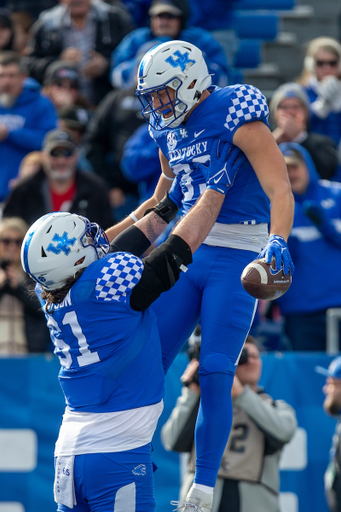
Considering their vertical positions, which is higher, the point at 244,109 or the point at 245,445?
the point at 244,109

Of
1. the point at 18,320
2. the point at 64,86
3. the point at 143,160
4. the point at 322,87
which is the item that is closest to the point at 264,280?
the point at 18,320

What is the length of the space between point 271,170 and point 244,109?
0.33 m

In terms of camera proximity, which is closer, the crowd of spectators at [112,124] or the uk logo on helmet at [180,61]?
the uk logo on helmet at [180,61]

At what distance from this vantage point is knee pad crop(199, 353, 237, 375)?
4.05 m

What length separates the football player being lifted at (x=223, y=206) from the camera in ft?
13.1

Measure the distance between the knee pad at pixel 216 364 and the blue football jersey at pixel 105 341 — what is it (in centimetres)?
26

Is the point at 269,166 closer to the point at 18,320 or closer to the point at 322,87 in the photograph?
the point at 18,320

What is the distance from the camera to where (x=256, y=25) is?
11.6 m

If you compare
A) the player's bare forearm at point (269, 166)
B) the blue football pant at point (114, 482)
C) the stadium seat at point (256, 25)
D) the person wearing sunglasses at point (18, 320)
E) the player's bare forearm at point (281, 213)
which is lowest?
the person wearing sunglasses at point (18, 320)

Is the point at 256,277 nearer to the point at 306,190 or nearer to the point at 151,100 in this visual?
the point at 151,100

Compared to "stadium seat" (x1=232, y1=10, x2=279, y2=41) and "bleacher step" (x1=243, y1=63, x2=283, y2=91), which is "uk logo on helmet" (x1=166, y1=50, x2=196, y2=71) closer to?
"bleacher step" (x1=243, y1=63, x2=283, y2=91)

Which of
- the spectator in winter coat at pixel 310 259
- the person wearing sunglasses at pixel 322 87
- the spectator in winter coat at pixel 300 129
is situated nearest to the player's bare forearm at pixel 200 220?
the spectator in winter coat at pixel 310 259

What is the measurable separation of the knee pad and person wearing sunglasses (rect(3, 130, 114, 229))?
341 cm

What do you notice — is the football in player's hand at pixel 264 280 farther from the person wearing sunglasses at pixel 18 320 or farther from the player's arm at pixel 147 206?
the person wearing sunglasses at pixel 18 320
